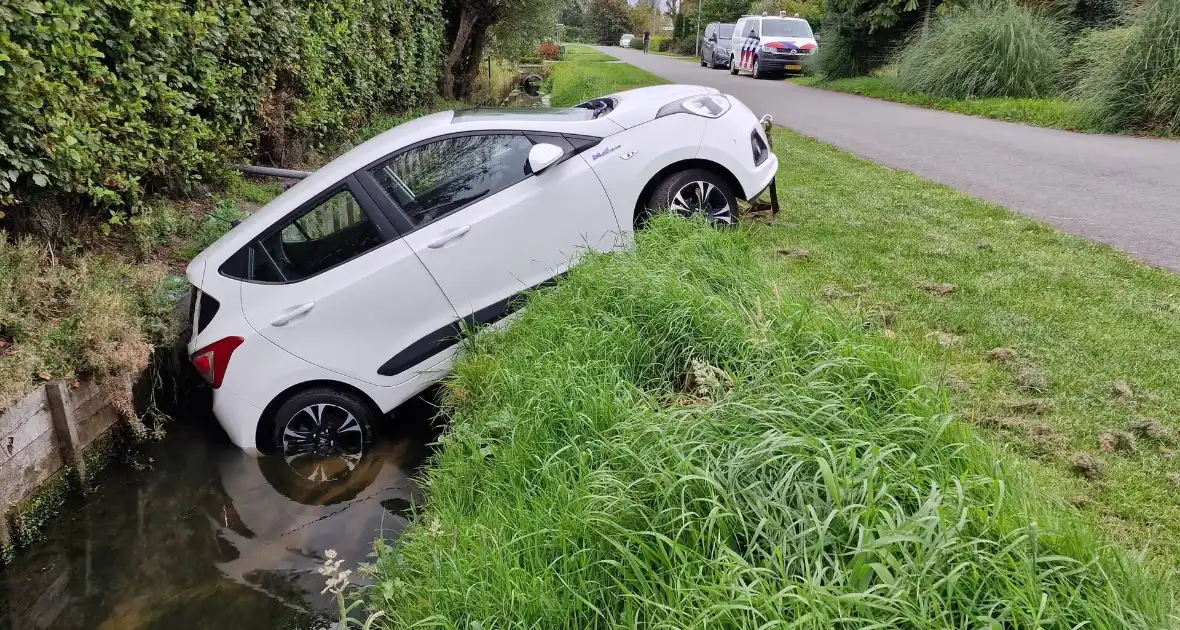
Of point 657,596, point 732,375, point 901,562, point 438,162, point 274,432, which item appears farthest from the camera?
point 438,162

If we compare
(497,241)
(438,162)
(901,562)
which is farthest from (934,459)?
(438,162)

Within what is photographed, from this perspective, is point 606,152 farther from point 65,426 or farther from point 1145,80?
point 1145,80

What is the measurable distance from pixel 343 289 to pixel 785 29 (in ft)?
83.4

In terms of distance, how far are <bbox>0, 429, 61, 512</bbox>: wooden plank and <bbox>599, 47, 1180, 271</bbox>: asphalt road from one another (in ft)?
23.7

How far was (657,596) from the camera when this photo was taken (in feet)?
7.71

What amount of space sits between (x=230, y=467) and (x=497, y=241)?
2.25 m

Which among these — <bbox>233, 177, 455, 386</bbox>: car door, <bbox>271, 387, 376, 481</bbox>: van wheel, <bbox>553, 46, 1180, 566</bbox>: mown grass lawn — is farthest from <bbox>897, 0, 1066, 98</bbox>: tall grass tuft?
<bbox>271, 387, 376, 481</bbox>: van wheel

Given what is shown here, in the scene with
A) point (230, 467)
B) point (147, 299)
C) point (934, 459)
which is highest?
point (934, 459)

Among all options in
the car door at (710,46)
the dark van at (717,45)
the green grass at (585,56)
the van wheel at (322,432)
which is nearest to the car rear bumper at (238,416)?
the van wheel at (322,432)

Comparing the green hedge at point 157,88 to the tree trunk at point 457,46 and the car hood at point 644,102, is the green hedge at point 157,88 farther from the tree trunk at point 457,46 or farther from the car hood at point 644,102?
the tree trunk at point 457,46

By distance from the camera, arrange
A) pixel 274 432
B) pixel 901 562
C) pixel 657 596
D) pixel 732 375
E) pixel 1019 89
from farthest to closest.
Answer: pixel 1019 89 → pixel 274 432 → pixel 732 375 → pixel 657 596 → pixel 901 562

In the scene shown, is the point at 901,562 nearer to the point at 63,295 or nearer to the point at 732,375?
the point at 732,375

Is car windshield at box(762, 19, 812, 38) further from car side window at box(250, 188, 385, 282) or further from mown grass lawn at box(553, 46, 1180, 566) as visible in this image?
car side window at box(250, 188, 385, 282)

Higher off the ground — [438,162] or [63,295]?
[438,162]
